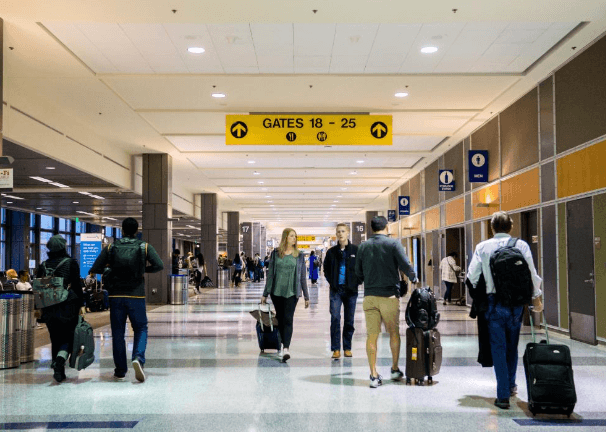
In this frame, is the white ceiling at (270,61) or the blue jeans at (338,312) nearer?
the blue jeans at (338,312)

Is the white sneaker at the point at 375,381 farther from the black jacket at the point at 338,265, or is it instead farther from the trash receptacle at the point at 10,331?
the trash receptacle at the point at 10,331

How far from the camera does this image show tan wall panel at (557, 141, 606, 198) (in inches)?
374

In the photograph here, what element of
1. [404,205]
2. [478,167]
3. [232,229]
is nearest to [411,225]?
[404,205]

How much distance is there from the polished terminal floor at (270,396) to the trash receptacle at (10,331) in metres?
0.20

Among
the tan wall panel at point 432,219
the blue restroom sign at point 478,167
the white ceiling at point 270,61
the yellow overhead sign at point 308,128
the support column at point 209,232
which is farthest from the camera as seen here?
the support column at point 209,232

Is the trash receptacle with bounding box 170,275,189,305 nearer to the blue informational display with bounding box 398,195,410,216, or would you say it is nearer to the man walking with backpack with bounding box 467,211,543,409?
the blue informational display with bounding box 398,195,410,216

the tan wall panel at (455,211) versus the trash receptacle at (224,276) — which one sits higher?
the tan wall panel at (455,211)

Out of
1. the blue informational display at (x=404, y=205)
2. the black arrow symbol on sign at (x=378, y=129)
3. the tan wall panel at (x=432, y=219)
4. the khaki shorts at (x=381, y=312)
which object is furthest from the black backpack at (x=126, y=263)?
the blue informational display at (x=404, y=205)

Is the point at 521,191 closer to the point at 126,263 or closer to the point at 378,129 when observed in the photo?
the point at 378,129

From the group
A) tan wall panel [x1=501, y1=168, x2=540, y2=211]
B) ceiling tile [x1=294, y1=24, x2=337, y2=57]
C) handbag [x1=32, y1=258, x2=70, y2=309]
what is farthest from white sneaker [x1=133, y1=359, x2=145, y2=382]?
tan wall panel [x1=501, y1=168, x2=540, y2=211]

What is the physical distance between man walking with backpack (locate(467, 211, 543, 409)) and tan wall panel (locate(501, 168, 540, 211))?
7.01 metres

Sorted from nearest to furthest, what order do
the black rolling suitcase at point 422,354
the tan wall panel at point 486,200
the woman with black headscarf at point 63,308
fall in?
the black rolling suitcase at point 422,354 < the woman with black headscarf at point 63,308 < the tan wall panel at point 486,200

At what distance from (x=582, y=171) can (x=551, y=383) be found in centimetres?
580

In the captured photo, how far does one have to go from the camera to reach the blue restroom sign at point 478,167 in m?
15.5
